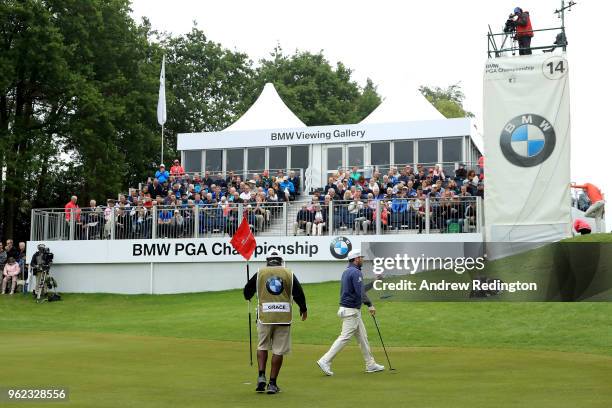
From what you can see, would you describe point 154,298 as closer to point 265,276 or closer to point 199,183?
point 199,183

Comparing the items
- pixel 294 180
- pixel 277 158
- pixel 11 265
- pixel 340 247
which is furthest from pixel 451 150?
pixel 11 265

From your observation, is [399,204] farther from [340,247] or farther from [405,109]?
[405,109]

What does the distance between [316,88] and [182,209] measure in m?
39.3

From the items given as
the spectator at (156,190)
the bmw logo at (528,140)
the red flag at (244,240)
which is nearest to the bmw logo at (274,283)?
the red flag at (244,240)

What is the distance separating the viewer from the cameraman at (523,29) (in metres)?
29.9

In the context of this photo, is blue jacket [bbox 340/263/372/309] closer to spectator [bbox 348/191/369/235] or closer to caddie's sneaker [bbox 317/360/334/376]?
caddie's sneaker [bbox 317/360/334/376]

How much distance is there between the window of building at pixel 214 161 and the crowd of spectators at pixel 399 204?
32.8 feet

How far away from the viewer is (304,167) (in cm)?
4191

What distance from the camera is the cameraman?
98.0 ft

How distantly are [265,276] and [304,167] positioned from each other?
28288 mm

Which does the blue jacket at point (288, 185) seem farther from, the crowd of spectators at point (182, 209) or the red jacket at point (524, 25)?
the red jacket at point (524, 25)

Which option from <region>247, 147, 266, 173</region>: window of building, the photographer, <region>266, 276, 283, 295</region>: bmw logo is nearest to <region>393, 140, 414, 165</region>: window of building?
<region>247, 147, 266, 173</region>: window of building

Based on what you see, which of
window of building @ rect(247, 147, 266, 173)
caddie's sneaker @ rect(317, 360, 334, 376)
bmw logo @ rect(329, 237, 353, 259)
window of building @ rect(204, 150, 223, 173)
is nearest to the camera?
caddie's sneaker @ rect(317, 360, 334, 376)

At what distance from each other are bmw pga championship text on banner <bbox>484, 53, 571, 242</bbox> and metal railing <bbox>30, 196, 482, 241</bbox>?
1634 mm
